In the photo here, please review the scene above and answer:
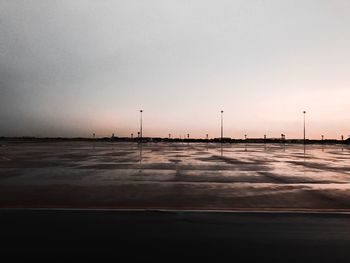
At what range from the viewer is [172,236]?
7.67 m

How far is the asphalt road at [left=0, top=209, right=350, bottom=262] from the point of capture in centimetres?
646

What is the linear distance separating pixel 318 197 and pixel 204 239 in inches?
301

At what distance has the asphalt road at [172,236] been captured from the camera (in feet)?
21.2

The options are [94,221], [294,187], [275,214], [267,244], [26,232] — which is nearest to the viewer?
[267,244]

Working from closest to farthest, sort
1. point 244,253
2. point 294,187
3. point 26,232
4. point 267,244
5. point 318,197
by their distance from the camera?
point 244,253 < point 267,244 < point 26,232 < point 318,197 < point 294,187

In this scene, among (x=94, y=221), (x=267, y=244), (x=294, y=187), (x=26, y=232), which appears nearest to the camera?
(x=267, y=244)

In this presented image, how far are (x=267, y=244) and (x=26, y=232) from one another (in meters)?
5.53

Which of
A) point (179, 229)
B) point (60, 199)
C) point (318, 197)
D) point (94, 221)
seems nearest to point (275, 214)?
point (179, 229)

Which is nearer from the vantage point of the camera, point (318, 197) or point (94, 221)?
point (94, 221)

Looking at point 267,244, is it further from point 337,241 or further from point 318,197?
point 318,197

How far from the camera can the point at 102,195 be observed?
13367 millimetres

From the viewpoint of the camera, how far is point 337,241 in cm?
729

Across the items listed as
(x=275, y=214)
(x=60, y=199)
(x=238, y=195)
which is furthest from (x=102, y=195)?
(x=275, y=214)

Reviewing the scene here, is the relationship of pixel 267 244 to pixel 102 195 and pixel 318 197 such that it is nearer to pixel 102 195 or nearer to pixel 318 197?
pixel 318 197
